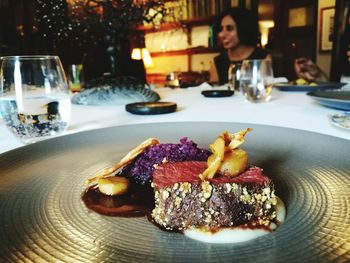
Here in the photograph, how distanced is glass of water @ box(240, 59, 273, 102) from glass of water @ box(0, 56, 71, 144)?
3.12 ft

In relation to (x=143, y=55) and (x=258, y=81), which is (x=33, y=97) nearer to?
(x=258, y=81)

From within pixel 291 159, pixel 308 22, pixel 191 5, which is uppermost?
pixel 191 5

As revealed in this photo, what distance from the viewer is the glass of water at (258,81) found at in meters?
1.65

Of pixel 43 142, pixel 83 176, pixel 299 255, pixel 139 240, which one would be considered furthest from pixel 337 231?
pixel 43 142

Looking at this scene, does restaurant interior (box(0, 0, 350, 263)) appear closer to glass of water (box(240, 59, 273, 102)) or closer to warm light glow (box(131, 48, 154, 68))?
glass of water (box(240, 59, 273, 102))

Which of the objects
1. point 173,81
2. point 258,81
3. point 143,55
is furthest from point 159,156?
point 143,55

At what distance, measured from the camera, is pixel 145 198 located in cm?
63

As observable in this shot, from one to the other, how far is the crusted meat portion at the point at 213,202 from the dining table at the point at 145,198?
0.11 feet

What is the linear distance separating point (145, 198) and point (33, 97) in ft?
1.81

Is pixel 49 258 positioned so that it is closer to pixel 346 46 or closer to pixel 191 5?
pixel 346 46

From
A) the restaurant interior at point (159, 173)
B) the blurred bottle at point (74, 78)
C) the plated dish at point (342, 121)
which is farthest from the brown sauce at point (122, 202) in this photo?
the blurred bottle at point (74, 78)

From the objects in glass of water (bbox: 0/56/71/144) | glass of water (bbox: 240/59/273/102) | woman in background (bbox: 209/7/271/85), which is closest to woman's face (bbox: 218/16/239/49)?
woman in background (bbox: 209/7/271/85)

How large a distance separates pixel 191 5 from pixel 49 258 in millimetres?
5705

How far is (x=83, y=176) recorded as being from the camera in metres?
0.66
